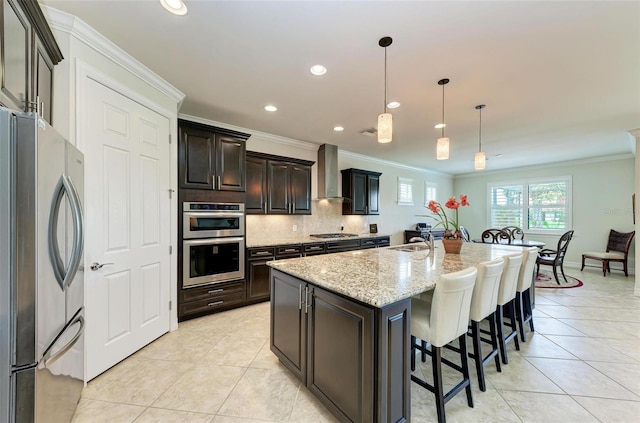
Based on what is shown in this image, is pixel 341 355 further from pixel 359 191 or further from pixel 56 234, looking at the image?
pixel 359 191

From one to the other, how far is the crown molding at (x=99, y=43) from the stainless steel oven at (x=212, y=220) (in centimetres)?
136

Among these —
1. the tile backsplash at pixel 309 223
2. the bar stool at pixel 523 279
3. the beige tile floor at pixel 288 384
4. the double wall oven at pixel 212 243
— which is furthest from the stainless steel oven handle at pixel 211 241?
the bar stool at pixel 523 279

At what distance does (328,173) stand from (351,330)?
3839mm

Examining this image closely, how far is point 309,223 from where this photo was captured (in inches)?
201

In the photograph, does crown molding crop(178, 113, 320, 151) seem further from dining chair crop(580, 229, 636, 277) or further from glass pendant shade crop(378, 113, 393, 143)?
dining chair crop(580, 229, 636, 277)

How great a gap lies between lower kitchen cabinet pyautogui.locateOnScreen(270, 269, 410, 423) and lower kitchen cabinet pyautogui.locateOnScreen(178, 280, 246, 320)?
1.84m

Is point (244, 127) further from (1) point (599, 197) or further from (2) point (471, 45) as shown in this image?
(1) point (599, 197)

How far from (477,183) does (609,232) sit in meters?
3.17

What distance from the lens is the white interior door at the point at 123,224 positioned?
6.66 feet

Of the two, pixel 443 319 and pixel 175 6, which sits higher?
pixel 175 6

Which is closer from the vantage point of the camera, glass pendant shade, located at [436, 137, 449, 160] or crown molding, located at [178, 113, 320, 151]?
glass pendant shade, located at [436, 137, 449, 160]

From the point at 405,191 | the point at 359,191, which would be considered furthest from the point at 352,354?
the point at 405,191

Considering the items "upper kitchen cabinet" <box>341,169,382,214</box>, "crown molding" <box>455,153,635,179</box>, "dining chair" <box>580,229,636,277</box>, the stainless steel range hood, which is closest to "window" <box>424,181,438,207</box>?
"crown molding" <box>455,153,635,179</box>

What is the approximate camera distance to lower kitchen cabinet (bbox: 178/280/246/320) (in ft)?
10.2
